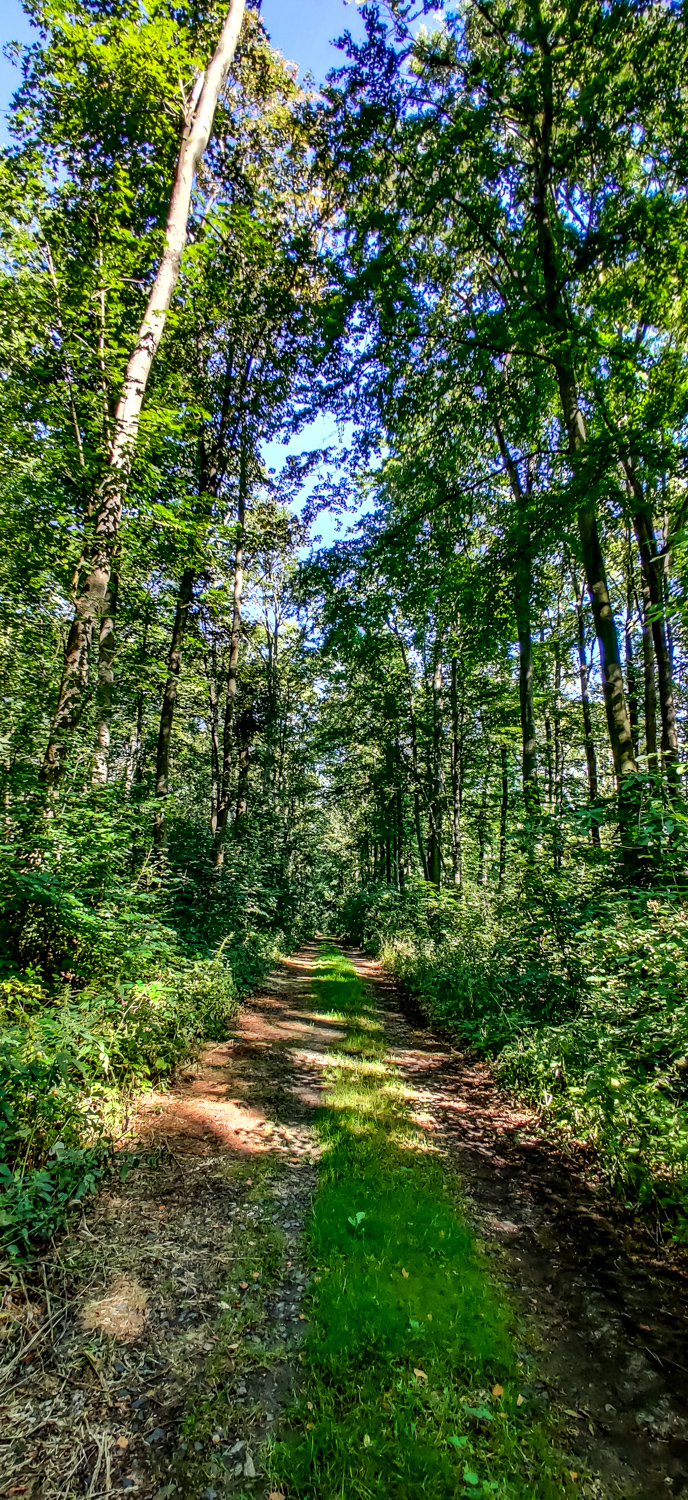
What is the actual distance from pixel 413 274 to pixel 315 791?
2087cm

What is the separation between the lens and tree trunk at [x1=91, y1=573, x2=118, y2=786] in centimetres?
512

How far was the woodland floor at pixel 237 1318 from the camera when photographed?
2.04m

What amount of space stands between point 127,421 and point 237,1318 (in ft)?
23.7

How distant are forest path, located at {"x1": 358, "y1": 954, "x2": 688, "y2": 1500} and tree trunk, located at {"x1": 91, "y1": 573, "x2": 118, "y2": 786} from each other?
4.89m

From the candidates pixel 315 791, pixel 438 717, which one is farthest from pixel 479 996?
pixel 315 791

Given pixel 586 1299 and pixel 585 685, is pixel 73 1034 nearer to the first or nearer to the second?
pixel 586 1299

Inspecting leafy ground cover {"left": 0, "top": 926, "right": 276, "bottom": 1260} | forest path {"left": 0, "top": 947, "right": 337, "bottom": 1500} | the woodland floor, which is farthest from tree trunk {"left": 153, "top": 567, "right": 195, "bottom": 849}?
forest path {"left": 0, "top": 947, "right": 337, "bottom": 1500}

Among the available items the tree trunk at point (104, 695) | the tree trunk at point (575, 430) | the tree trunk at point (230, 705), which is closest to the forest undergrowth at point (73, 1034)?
the tree trunk at point (104, 695)

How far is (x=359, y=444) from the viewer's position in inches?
299

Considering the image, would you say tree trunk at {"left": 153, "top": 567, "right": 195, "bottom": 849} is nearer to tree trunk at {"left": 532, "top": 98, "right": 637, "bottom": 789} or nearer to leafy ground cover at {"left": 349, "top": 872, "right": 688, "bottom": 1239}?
leafy ground cover at {"left": 349, "top": 872, "right": 688, "bottom": 1239}

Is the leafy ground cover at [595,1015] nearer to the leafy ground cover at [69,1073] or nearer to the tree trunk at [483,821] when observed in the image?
the leafy ground cover at [69,1073]

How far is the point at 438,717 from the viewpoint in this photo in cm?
1480

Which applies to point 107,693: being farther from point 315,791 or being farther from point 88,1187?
point 315,791

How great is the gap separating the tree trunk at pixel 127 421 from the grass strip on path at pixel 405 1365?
162 inches
